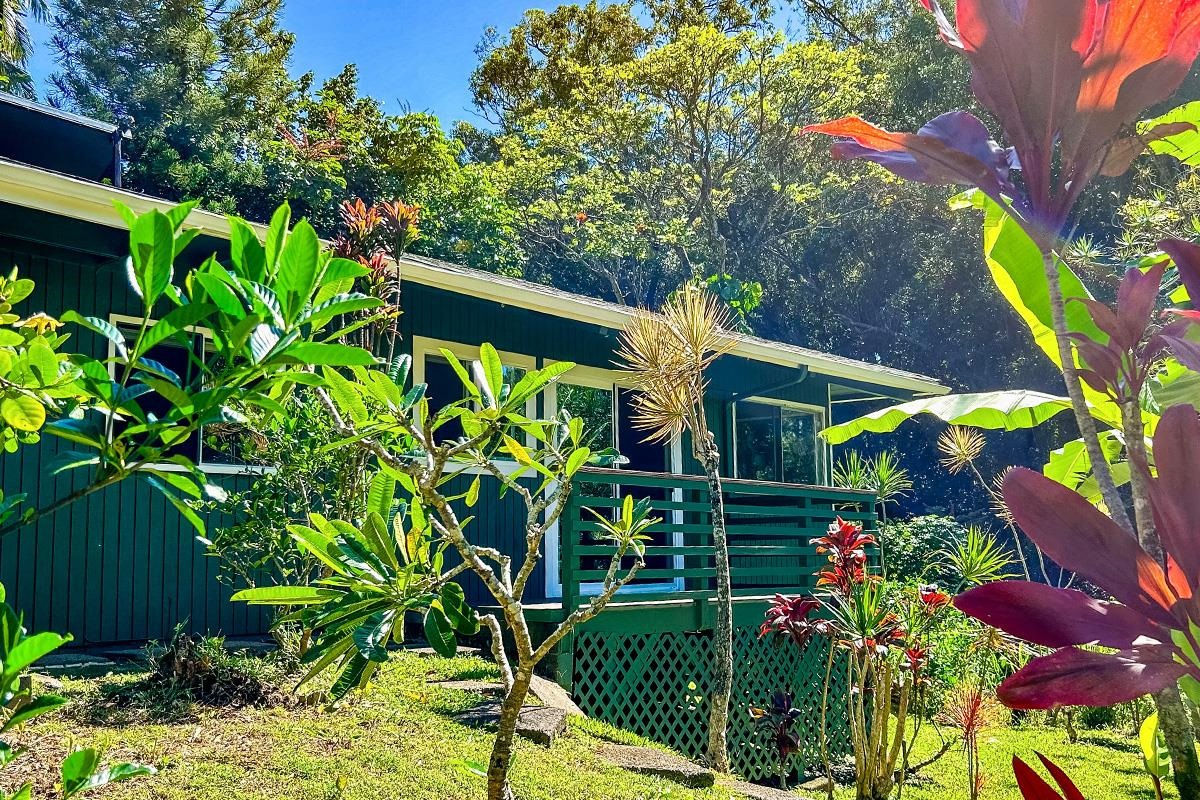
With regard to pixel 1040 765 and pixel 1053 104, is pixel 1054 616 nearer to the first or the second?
pixel 1053 104

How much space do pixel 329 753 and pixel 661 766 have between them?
1850 millimetres

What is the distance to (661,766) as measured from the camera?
5316 mm

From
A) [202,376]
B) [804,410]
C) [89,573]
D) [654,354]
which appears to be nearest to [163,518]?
[89,573]

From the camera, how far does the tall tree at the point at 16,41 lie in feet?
52.5

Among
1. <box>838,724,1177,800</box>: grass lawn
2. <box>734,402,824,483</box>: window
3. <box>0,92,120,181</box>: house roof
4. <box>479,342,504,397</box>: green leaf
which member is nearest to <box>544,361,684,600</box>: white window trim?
<box>734,402,824,483</box>: window

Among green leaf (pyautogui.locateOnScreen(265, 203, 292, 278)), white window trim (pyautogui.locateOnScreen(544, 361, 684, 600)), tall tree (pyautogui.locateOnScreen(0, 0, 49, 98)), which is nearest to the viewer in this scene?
green leaf (pyautogui.locateOnScreen(265, 203, 292, 278))

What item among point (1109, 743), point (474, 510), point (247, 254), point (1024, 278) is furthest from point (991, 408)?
point (1109, 743)

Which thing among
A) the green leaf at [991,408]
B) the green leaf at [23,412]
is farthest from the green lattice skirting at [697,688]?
the green leaf at [23,412]

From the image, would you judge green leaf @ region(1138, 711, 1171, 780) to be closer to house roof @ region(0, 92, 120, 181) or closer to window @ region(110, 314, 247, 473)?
window @ region(110, 314, 247, 473)

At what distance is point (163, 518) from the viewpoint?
7457mm

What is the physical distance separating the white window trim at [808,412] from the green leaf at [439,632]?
10.4 m

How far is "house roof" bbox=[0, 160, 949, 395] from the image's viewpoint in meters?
5.89

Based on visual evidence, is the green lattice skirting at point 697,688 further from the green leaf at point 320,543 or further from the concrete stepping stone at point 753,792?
the green leaf at point 320,543

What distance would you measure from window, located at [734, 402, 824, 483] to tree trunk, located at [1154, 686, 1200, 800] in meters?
11.5
